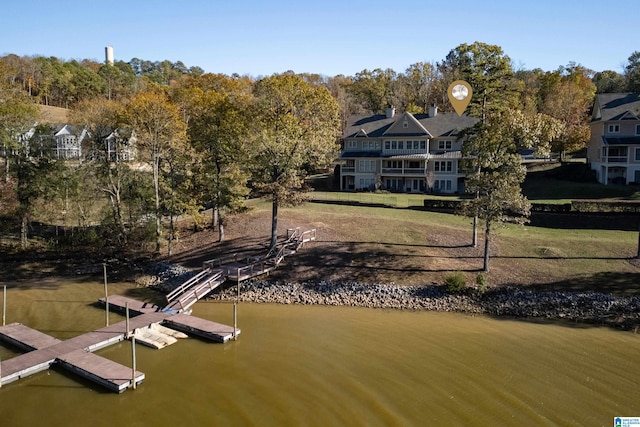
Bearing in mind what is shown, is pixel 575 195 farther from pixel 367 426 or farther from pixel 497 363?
pixel 367 426

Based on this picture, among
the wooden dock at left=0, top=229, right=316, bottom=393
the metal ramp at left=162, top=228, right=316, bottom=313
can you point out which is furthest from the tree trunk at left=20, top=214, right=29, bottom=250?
the metal ramp at left=162, top=228, right=316, bottom=313

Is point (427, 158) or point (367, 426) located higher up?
A: point (427, 158)

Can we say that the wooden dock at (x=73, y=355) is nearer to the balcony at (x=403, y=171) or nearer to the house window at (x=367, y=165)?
the balcony at (x=403, y=171)

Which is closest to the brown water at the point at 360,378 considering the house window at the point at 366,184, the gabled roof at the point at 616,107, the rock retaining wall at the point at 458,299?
the rock retaining wall at the point at 458,299

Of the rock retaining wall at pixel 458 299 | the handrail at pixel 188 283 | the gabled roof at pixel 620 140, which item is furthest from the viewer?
the gabled roof at pixel 620 140

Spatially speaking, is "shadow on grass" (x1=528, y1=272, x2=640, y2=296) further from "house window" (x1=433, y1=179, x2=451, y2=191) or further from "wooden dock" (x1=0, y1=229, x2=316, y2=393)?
"house window" (x1=433, y1=179, x2=451, y2=191)

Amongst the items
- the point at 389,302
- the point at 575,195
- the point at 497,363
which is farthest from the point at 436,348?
the point at 575,195

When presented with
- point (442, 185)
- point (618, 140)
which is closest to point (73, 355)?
point (442, 185)
